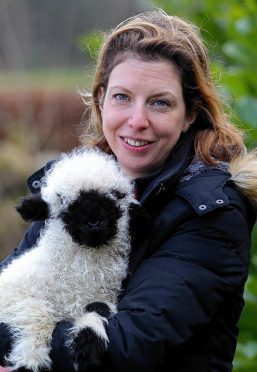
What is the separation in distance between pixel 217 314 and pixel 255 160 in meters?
0.62

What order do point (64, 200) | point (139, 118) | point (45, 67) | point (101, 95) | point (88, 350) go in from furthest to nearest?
point (45, 67)
point (101, 95)
point (139, 118)
point (64, 200)
point (88, 350)

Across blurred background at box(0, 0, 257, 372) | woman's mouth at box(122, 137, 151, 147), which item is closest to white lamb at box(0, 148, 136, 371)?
woman's mouth at box(122, 137, 151, 147)

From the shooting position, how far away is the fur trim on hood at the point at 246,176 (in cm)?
325

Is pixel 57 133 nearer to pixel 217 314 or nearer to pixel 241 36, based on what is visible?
pixel 241 36

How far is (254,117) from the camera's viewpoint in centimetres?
517

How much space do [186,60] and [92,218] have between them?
2.64 ft

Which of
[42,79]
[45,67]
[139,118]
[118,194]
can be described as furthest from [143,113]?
[45,67]

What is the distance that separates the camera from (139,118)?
3385mm

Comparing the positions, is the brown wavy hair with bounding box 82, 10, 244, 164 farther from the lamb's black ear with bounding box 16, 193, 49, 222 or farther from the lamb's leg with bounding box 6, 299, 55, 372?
the lamb's leg with bounding box 6, 299, 55, 372

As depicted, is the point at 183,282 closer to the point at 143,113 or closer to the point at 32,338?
the point at 32,338

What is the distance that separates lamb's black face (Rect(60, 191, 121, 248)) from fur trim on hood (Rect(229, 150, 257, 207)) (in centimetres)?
46

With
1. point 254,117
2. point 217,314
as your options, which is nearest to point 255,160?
A: point 217,314

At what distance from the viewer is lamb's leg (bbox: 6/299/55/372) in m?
3.01

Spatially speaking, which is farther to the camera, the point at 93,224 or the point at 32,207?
the point at 32,207
